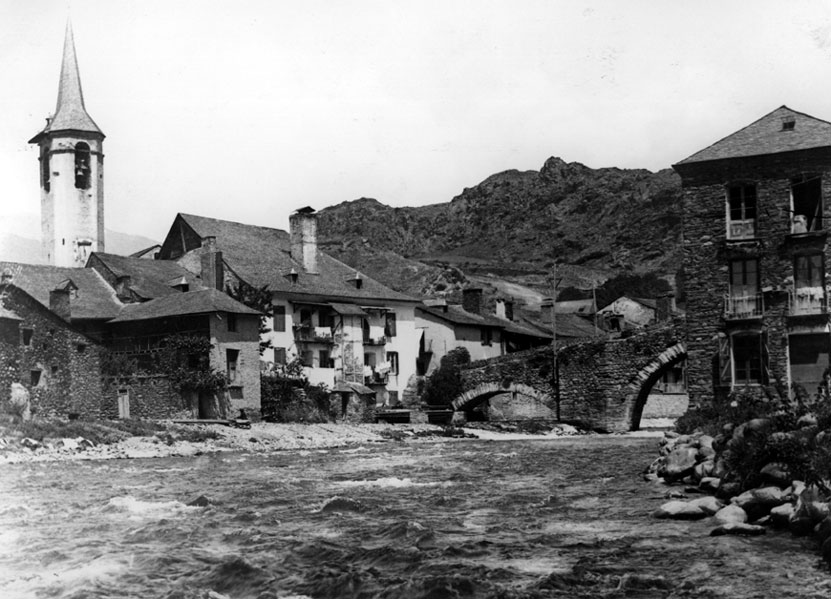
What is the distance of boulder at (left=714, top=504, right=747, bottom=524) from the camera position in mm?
14951

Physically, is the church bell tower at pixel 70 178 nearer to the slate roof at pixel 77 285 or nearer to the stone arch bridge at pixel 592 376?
the slate roof at pixel 77 285

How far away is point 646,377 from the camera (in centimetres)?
4634

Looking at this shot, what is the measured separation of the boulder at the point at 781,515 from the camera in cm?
1429

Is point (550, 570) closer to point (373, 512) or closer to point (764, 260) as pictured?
point (373, 512)

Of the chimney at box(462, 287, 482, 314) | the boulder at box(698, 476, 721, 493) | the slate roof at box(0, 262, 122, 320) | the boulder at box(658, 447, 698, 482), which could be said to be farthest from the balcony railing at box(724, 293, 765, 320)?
the chimney at box(462, 287, 482, 314)

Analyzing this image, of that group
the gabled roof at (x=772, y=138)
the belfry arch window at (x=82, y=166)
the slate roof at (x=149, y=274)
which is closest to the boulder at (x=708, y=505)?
the gabled roof at (x=772, y=138)

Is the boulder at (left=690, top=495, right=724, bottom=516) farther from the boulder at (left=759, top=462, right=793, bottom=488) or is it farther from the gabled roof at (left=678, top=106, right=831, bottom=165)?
the gabled roof at (left=678, top=106, right=831, bottom=165)

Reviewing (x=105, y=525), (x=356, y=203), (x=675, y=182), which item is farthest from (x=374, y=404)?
(x=356, y=203)

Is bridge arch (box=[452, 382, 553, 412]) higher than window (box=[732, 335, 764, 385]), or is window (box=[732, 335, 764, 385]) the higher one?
window (box=[732, 335, 764, 385])

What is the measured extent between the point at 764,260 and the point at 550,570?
25790 mm

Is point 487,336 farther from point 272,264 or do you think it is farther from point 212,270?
point 212,270

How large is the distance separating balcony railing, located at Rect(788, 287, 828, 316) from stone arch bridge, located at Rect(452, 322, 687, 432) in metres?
9.67

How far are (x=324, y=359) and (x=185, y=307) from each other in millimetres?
12357

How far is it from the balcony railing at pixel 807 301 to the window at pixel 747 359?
4.98 ft
